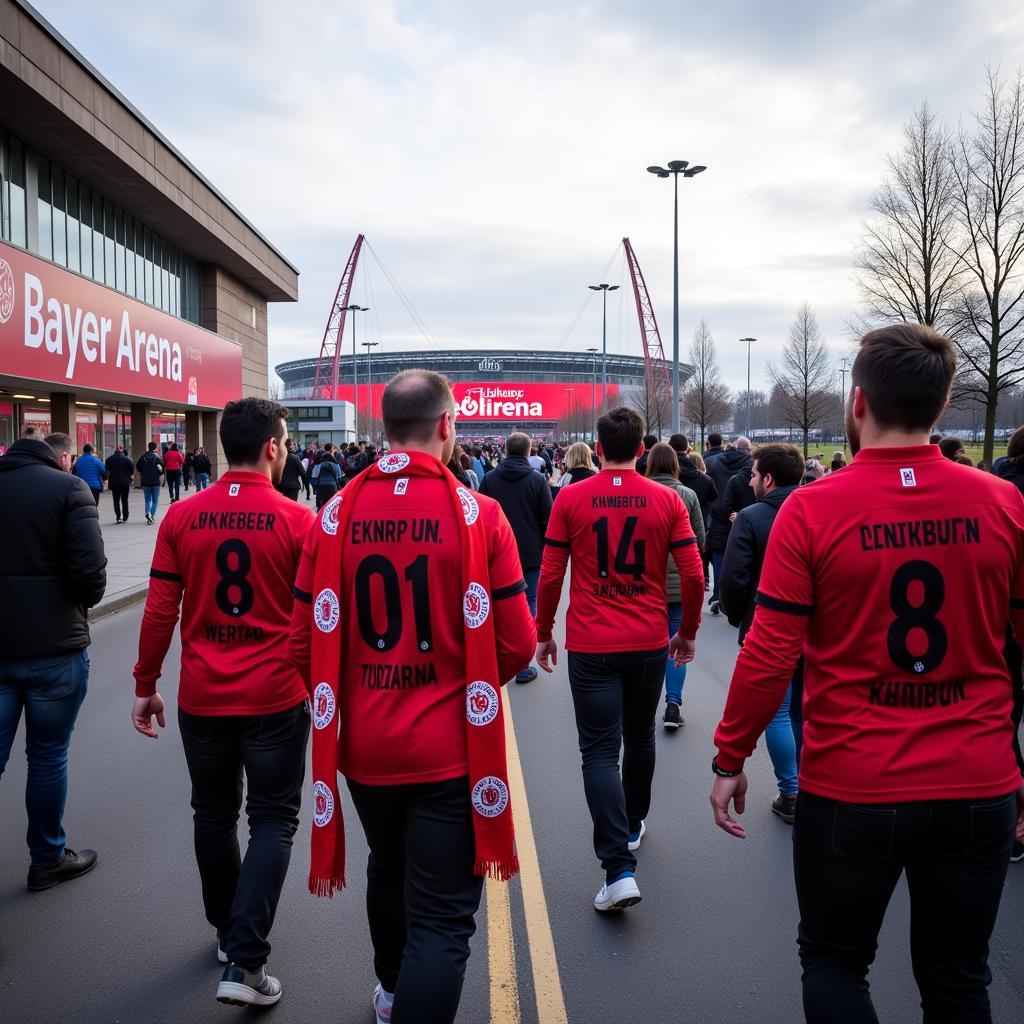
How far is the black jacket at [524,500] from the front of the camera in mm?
8133

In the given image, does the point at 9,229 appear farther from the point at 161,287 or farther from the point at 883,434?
the point at 883,434

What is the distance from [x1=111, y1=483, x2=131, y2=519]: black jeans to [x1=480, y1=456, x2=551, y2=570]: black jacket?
15381mm

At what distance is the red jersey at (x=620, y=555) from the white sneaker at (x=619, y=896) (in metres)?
0.97

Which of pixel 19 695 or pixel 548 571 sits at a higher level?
pixel 548 571

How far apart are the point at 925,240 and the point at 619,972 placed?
24585 millimetres

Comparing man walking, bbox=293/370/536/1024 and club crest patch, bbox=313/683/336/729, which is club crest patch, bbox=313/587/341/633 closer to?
man walking, bbox=293/370/536/1024

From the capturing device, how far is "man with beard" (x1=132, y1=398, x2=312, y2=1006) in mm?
3211

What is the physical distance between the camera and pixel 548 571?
4402 millimetres

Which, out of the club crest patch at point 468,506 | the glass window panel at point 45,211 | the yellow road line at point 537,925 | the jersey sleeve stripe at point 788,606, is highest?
the glass window panel at point 45,211

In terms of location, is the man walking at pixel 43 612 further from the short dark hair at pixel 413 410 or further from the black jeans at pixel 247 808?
the short dark hair at pixel 413 410

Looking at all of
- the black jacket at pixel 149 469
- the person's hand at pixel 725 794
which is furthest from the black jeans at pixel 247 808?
the black jacket at pixel 149 469

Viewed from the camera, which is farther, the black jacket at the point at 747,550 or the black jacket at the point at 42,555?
the black jacket at the point at 747,550

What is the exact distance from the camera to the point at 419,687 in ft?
8.28

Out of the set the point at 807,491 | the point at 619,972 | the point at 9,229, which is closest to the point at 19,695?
the point at 619,972
